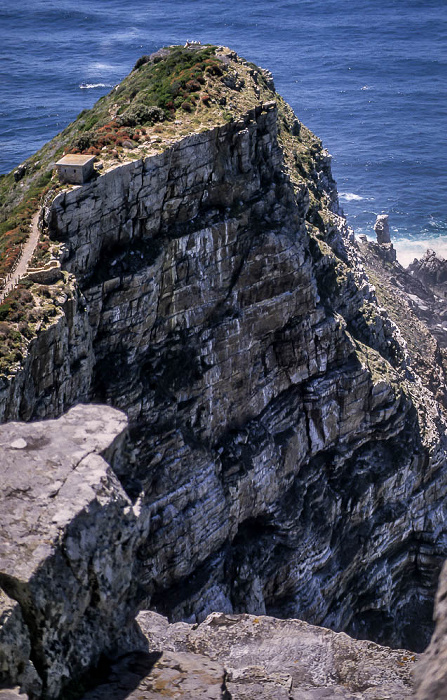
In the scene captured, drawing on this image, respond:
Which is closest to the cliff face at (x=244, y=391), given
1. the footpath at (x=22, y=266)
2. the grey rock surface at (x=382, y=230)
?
the footpath at (x=22, y=266)

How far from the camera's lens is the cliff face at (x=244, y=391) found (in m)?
53.2

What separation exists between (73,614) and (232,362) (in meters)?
37.8

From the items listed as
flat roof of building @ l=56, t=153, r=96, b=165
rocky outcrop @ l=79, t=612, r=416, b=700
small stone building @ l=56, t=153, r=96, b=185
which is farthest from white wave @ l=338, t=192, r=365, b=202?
rocky outcrop @ l=79, t=612, r=416, b=700

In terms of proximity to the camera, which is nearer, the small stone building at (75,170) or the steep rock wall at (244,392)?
the small stone building at (75,170)

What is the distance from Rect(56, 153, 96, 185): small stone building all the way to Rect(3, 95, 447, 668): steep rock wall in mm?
1309

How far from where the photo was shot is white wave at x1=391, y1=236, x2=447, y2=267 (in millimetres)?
155000

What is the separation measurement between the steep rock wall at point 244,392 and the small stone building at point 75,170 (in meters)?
1.31

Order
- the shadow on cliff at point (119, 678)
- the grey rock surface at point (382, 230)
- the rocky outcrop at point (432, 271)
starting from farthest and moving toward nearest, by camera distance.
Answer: the grey rock surface at point (382, 230) < the rocky outcrop at point (432, 271) < the shadow on cliff at point (119, 678)

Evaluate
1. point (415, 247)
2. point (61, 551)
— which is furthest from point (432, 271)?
point (61, 551)

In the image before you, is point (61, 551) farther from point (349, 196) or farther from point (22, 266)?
point (349, 196)

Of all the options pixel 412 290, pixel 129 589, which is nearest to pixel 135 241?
pixel 129 589

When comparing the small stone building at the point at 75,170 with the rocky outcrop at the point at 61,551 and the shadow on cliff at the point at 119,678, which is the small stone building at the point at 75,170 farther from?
the shadow on cliff at the point at 119,678

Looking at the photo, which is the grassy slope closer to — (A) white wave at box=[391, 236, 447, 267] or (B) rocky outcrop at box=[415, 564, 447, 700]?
(B) rocky outcrop at box=[415, 564, 447, 700]

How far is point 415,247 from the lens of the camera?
518 ft
